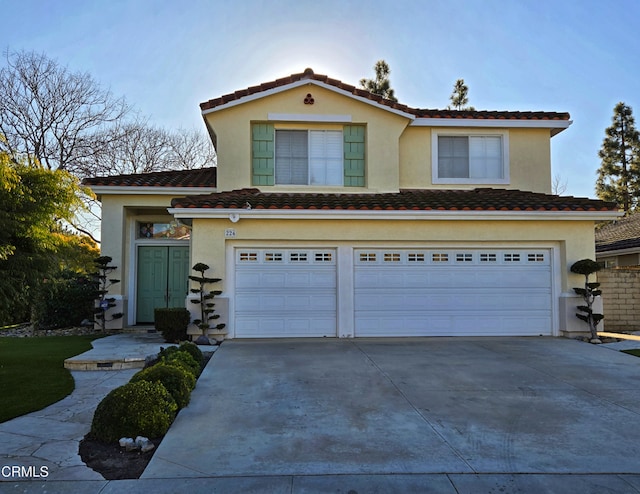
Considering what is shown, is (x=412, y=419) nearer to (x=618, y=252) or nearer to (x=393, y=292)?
(x=393, y=292)

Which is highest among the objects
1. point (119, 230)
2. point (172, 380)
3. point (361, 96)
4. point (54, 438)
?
point (361, 96)

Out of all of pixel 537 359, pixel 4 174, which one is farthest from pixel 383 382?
pixel 4 174

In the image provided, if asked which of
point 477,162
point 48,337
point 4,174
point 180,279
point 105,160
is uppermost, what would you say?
point 105,160

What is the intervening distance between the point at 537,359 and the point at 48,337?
11.4 m

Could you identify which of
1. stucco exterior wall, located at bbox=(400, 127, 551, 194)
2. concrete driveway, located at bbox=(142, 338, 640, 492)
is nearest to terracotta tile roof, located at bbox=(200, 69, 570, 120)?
stucco exterior wall, located at bbox=(400, 127, 551, 194)

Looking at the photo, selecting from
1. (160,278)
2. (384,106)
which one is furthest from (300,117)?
(160,278)

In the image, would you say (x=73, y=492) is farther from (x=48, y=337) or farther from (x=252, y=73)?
(x=252, y=73)

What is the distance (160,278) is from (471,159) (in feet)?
32.3

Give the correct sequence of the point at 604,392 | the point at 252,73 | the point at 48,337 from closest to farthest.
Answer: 1. the point at 604,392
2. the point at 48,337
3. the point at 252,73

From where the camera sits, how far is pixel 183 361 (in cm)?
711

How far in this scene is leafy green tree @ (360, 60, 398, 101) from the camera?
81.3ft

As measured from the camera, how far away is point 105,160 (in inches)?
934

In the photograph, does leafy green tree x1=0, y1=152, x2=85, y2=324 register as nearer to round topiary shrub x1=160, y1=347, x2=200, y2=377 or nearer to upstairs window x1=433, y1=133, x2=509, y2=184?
round topiary shrub x1=160, y1=347, x2=200, y2=377

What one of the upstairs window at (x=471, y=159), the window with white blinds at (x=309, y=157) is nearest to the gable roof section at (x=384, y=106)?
the upstairs window at (x=471, y=159)
